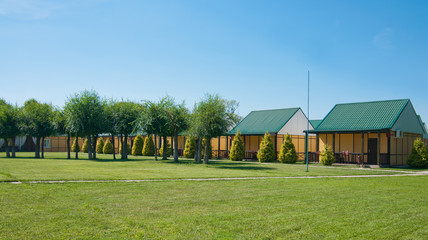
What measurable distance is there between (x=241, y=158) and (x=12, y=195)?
2703cm

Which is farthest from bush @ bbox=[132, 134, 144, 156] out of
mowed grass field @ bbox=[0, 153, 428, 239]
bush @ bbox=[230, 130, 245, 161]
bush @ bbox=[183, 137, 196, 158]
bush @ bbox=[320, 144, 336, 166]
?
mowed grass field @ bbox=[0, 153, 428, 239]

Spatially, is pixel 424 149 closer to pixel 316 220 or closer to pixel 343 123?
pixel 343 123

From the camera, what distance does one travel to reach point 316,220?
748 cm

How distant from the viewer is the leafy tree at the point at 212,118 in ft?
85.3

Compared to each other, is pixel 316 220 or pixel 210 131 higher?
pixel 210 131

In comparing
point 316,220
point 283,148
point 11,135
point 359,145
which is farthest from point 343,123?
point 11,135

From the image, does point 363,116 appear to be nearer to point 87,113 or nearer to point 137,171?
point 137,171

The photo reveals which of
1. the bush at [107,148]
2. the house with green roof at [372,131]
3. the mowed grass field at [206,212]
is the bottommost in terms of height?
the bush at [107,148]

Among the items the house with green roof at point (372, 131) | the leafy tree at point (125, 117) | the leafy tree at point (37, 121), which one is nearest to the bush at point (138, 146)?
→ the leafy tree at point (125, 117)

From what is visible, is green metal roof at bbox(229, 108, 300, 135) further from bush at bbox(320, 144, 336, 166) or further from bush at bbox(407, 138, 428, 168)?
bush at bbox(407, 138, 428, 168)

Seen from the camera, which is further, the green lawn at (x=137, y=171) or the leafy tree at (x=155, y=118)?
the leafy tree at (x=155, y=118)

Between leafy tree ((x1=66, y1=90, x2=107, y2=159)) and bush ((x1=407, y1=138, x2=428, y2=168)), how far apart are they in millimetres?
26367

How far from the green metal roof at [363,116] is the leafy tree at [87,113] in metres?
19.8

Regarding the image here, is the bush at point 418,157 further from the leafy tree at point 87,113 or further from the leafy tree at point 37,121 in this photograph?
the leafy tree at point 37,121
